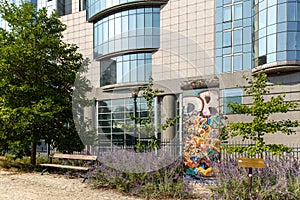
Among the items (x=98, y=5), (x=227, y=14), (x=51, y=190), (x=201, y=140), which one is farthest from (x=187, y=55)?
(x=51, y=190)

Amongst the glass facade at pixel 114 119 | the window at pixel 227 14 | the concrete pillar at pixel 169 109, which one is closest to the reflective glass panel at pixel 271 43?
the window at pixel 227 14

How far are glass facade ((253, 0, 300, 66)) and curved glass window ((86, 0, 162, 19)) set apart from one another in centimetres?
1208

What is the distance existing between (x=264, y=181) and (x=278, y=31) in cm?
1511

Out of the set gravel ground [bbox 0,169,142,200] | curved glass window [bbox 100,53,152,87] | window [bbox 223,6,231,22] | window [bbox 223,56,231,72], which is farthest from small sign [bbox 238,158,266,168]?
window [bbox 223,6,231,22]

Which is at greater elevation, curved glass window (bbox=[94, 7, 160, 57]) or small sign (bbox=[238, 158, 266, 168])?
curved glass window (bbox=[94, 7, 160, 57])

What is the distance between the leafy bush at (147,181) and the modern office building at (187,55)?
6.18m

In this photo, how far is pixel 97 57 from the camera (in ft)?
91.5

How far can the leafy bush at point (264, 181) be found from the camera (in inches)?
267

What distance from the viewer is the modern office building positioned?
63.0ft

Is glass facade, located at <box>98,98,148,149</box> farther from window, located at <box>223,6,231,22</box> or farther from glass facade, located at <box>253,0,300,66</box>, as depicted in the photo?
glass facade, located at <box>253,0,300,66</box>

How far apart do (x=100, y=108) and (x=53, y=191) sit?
20109 mm

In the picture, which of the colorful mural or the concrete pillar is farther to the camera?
the concrete pillar

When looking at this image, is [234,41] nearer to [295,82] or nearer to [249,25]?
[249,25]

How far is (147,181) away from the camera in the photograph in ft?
27.3
